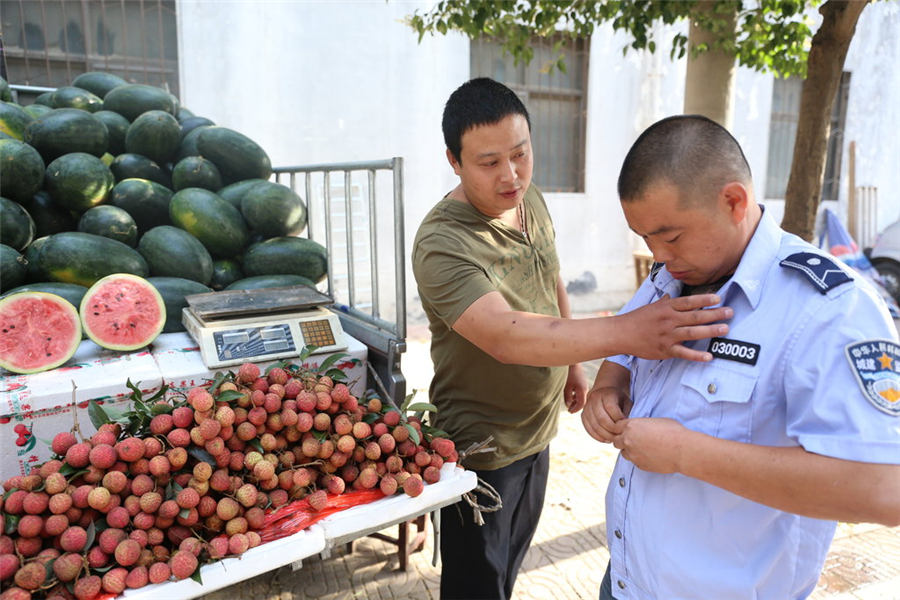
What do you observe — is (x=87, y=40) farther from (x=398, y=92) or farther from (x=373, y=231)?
(x=373, y=231)

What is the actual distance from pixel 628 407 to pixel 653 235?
1.67ft

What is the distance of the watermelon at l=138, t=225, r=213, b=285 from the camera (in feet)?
10.3

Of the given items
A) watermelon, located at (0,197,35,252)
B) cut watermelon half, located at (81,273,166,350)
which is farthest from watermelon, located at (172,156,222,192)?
cut watermelon half, located at (81,273,166,350)

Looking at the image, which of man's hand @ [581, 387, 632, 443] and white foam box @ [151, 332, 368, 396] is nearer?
man's hand @ [581, 387, 632, 443]

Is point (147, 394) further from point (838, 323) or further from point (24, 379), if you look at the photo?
point (838, 323)

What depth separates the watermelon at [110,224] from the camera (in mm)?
3139

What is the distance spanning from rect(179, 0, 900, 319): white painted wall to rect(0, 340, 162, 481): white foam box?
5.25 metres

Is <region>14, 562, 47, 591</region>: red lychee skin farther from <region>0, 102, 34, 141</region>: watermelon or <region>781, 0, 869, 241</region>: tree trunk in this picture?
<region>781, 0, 869, 241</region>: tree trunk

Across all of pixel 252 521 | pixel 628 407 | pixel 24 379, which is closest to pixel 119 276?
pixel 24 379

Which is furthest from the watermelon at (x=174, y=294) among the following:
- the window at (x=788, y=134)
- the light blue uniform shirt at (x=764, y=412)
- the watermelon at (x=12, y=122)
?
the window at (x=788, y=134)

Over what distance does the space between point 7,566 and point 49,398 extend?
2.48 feet

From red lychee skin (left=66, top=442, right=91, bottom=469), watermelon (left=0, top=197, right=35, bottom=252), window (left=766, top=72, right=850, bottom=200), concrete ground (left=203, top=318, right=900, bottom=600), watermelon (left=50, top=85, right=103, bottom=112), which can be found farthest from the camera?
window (left=766, top=72, right=850, bottom=200)

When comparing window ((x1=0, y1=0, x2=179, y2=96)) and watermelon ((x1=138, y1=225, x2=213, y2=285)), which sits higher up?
window ((x1=0, y1=0, x2=179, y2=96))

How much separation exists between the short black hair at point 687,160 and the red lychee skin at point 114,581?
144 centimetres
